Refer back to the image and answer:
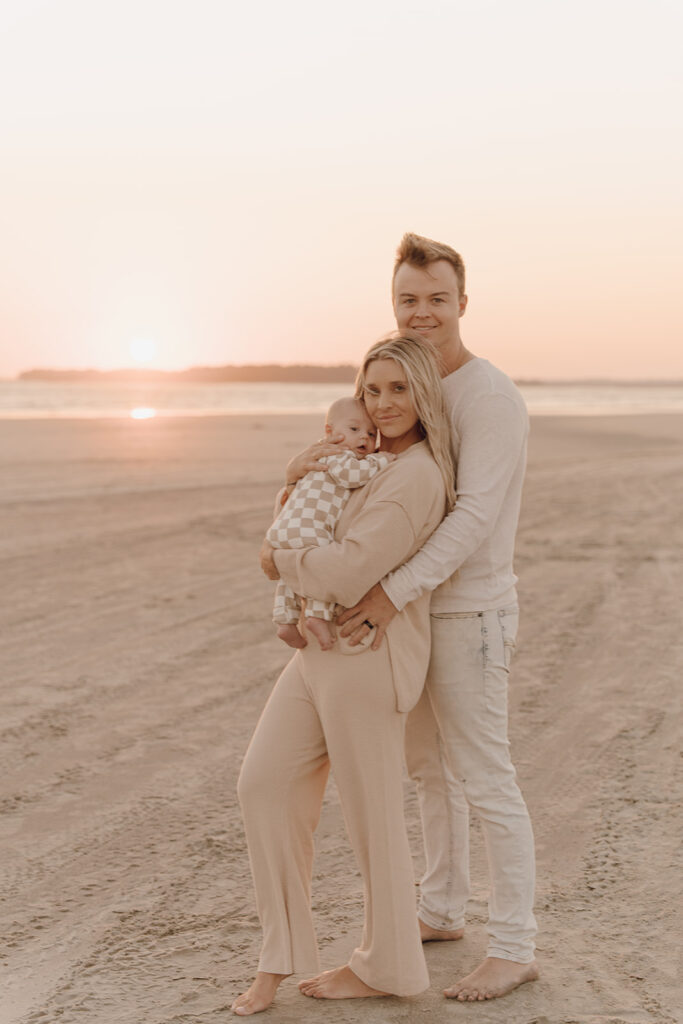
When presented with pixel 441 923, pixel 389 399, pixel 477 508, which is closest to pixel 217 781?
pixel 441 923

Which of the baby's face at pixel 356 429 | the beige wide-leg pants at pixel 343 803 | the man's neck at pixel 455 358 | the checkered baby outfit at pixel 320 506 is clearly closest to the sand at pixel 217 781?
the beige wide-leg pants at pixel 343 803

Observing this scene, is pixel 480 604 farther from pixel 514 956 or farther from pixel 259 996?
pixel 259 996

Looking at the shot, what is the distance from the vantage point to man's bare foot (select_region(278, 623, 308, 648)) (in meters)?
3.07

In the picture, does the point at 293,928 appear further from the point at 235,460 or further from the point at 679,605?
the point at 235,460

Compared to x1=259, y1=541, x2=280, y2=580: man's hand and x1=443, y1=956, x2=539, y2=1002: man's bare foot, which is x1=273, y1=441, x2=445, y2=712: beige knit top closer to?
x1=259, y1=541, x2=280, y2=580: man's hand

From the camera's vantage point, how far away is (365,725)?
9.86ft

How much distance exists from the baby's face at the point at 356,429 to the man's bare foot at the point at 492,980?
64.1 inches

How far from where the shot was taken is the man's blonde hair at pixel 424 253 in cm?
322

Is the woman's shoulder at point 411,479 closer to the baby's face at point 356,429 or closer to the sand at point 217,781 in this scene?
the baby's face at point 356,429

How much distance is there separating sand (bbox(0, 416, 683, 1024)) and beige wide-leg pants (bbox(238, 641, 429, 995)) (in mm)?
177

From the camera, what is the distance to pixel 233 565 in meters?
9.51

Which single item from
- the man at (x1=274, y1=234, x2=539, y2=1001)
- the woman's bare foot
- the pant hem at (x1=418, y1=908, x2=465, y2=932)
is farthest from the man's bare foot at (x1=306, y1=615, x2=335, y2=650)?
the pant hem at (x1=418, y1=908, x2=465, y2=932)

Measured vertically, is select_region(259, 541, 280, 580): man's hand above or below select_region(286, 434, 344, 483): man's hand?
below

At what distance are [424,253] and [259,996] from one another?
231 centimetres
